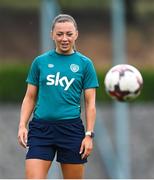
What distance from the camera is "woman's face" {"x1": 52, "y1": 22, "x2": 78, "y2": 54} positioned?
26.2 feet

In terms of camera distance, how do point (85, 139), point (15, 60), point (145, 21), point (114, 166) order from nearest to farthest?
point (85, 139), point (114, 166), point (15, 60), point (145, 21)

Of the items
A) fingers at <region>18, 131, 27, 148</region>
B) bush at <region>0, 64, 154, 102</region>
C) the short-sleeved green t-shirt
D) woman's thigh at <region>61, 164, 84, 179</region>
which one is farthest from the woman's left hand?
bush at <region>0, 64, 154, 102</region>

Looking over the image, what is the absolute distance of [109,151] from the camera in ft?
61.9

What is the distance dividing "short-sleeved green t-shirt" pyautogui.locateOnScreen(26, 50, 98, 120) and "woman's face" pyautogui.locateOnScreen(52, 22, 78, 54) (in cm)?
12

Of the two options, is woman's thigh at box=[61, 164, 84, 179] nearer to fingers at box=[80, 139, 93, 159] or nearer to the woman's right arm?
fingers at box=[80, 139, 93, 159]

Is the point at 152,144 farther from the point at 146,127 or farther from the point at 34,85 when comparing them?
the point at 34,85

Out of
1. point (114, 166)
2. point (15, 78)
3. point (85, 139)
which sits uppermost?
point (85, 139)

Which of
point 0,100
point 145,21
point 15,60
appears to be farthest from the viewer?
point 145,21

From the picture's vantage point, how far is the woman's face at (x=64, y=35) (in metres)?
7.98

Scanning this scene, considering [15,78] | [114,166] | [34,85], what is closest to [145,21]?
[15,78]

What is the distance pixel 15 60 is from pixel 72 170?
592 inches

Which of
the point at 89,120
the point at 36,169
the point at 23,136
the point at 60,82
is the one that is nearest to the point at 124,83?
the point at 89,120

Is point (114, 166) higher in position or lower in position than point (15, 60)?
lower

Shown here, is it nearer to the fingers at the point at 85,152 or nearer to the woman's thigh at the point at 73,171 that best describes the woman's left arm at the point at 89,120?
the fingers at the point at 85,152
